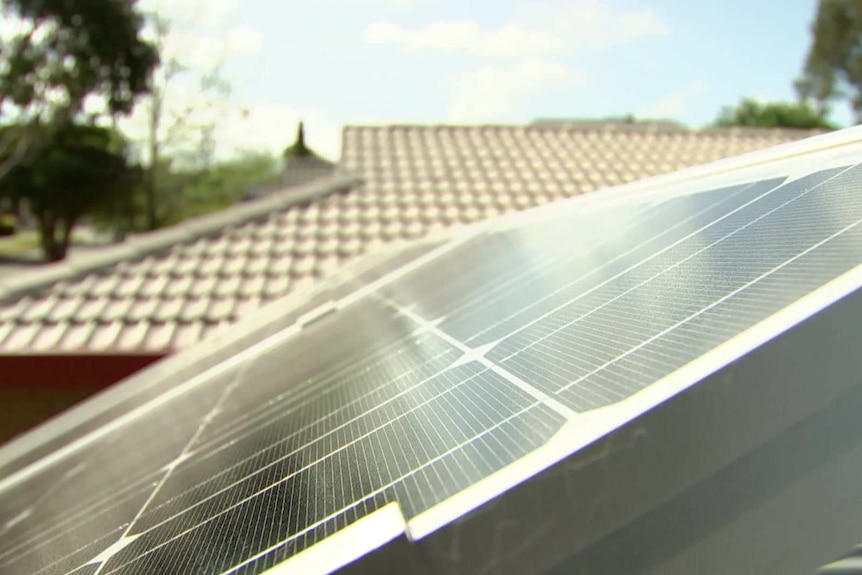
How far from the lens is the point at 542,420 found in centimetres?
112

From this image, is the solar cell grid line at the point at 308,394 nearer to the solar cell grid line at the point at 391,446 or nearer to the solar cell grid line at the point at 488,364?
the solar cell grid line at the point at 488,364

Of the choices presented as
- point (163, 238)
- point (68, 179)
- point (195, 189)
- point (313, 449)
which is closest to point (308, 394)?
point (313, 449)

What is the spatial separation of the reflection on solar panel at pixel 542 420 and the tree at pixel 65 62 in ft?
106

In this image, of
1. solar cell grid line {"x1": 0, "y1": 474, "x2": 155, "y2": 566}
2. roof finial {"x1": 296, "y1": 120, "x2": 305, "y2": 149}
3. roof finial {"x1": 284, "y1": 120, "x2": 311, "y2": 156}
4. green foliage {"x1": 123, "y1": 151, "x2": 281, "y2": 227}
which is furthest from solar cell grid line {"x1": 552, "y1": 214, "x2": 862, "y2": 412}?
roof finial {"x1": 296, "y1": 120, "x2": 305, "y2": 149}

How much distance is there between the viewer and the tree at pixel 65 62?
97.9 feet

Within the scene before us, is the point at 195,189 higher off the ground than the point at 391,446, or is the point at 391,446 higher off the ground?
the point at 391,446

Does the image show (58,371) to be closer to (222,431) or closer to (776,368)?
(222,431)

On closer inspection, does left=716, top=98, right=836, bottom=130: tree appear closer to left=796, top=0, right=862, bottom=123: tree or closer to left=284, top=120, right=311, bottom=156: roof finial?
left=796, top=0, right=862, bottom=123: tree

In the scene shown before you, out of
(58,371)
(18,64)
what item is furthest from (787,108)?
(58,371)

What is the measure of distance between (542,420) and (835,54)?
6091 cm

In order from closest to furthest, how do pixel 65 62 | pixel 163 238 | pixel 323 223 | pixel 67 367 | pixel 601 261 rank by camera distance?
pixel 601 261, pixel 67 367, pixel 163 238, pixel 323 223, pixel 65 62

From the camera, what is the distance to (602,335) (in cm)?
134

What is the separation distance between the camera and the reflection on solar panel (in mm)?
970

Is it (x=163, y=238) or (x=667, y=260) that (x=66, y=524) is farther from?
(x=163, y=238)
